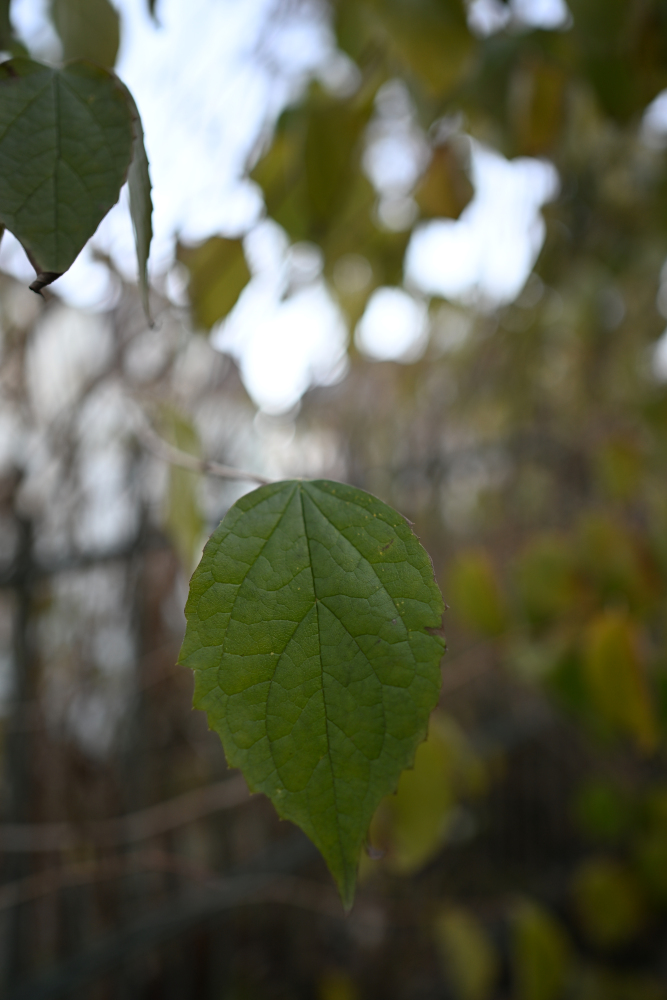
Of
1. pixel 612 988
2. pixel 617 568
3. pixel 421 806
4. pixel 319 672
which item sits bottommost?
pixel 612 988

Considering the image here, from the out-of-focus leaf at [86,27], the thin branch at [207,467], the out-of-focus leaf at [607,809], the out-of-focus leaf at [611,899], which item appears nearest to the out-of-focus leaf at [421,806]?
the thin branch at [207,467]

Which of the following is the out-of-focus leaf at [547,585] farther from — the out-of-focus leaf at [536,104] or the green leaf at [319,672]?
the green leaf at [319,672]

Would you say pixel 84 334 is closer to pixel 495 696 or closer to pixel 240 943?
pixel 240 943

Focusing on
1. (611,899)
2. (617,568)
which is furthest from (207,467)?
(611,899)

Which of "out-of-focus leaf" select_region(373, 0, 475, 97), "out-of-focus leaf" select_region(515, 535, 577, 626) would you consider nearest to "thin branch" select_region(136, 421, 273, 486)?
"out-of-focus leaf" select_region(373, 0, 475, 97)

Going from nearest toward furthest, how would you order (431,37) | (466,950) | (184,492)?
(431,37)
(184,492)
(466,950)

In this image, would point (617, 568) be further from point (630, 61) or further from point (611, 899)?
point (611, 899)

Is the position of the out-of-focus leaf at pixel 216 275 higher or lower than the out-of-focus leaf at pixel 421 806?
higher

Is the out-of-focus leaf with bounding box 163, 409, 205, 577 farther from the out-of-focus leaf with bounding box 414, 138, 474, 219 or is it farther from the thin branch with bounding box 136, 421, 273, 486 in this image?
the out-of-focus leaf with bounding box 414, 138, 474, 219
